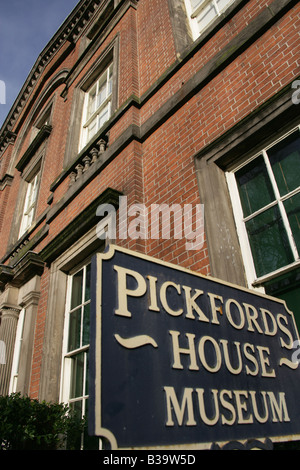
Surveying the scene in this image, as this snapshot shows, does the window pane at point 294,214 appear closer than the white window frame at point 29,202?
Yes

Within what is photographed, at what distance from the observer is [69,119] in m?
7.29

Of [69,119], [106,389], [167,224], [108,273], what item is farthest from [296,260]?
[69,119]

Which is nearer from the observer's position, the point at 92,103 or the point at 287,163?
the point at 287,163

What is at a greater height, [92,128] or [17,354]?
[92,128]

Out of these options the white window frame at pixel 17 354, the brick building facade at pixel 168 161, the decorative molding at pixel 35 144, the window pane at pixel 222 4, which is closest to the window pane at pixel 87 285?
the brick building facade at pixel 168 161

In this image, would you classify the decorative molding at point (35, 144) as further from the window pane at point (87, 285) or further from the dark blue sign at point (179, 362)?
the dark blue sign at point (179, 362)

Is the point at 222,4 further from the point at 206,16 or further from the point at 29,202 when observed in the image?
the point at 29,202

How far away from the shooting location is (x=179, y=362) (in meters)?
1.43

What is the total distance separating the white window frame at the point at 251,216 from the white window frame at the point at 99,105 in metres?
3.75

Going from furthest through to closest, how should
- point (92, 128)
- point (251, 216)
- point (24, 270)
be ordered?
point (92, 128), point (24, 270), point (251, 216)

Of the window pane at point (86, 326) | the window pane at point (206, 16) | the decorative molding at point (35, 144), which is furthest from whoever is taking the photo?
the decorative molding at point (35, 144)

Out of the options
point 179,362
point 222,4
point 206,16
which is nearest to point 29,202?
point 206,16

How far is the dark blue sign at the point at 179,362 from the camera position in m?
1.23

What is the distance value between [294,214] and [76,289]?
351 centimetres
